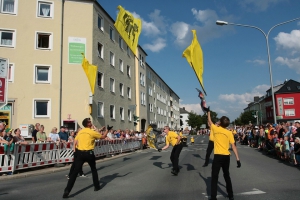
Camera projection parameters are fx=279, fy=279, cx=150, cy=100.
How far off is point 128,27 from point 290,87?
2927 inches

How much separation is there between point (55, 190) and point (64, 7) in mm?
21593

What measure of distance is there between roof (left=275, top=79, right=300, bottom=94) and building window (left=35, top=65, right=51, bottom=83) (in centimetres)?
6644

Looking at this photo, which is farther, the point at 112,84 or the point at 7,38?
the point at 112,84

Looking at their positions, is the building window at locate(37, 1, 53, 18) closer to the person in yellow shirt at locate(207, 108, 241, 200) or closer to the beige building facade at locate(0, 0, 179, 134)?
the beige building facade at locate(0, 0, 179, 134)

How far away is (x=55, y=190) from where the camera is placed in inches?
287

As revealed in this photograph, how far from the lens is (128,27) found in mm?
11758

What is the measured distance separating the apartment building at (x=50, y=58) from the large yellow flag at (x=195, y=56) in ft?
51.4

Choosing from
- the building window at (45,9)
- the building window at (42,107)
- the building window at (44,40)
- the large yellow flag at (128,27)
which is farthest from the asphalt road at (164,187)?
the building window at (45,9)

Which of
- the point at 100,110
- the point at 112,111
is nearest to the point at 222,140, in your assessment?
the point at 100,110

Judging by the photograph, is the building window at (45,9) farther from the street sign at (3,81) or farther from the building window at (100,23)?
the street sign at (3,81)

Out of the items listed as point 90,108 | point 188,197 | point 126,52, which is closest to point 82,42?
point 90,108

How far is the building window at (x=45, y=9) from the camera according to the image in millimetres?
24695

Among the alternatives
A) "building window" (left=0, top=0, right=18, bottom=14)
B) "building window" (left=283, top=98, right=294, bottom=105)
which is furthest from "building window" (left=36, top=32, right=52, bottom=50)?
"building window" (left=283, top=98, right=294, bottom=105)

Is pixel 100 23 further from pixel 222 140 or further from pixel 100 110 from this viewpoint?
pixel 222 140
